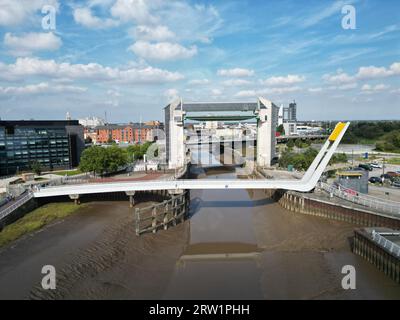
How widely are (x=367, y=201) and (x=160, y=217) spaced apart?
14471mm

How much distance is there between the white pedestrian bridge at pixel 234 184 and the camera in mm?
24562

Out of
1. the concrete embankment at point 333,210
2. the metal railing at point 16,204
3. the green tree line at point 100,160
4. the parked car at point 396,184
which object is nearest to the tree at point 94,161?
the green tree line at point 100,160

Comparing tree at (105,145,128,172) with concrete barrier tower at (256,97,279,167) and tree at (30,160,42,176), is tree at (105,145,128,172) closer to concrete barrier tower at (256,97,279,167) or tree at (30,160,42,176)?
tree at (30,160,42,176)

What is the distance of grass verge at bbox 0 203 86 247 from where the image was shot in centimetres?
1971

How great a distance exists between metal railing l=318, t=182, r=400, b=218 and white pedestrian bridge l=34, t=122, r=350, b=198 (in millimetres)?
1812

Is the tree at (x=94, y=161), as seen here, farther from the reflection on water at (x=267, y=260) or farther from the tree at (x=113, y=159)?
the reflection on water at (x=267, y=260)

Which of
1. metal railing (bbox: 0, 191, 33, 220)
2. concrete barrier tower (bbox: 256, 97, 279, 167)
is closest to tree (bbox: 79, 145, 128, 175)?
metal railing (bbox: 0, 191, 33, 220)

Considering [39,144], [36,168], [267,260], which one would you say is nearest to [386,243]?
[267,260]

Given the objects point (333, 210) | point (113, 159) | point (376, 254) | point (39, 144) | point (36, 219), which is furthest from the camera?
point (39, 144)

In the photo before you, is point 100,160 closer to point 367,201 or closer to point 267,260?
point 267,260

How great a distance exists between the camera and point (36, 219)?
76.5ft
